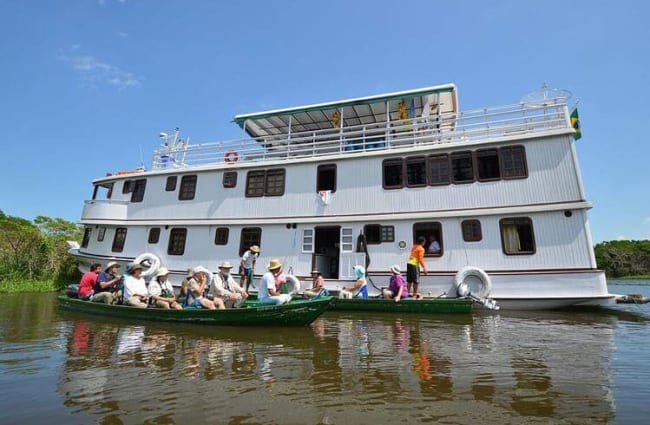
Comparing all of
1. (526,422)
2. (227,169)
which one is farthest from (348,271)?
(526,422)

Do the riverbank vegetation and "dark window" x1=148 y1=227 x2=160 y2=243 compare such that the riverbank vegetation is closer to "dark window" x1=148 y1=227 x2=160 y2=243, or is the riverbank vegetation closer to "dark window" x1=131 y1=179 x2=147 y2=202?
"dark window" x1=131 y1=179 x2=147 y2=202

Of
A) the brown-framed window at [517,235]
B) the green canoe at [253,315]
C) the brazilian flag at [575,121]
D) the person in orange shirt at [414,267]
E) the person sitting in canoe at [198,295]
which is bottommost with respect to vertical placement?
the green canoe at [253,315]

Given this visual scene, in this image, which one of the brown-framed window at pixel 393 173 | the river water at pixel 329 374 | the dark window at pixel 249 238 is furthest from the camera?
the dark window at pixel 249 238

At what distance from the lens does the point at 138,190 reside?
54.7 ft

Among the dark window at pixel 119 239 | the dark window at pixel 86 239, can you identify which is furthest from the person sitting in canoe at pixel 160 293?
the dark window at pixel 86 239

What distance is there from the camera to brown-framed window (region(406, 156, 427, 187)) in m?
12.6

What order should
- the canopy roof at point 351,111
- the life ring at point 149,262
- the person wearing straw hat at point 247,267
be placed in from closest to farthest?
the person wearing straw hat at point 247,267 → the canopy roof at point 351,111 → the life ring at point 149,262

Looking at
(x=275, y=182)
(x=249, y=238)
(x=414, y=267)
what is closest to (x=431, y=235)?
(x=414, y=267)

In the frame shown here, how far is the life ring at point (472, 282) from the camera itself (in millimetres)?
10727

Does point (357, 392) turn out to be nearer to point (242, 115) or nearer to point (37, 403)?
point (37, 403)

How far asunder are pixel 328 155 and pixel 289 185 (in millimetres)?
1972

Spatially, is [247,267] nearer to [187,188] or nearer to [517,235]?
[187,188]

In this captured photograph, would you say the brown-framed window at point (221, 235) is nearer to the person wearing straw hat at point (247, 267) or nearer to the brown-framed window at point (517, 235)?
the person wearing straw hat at point (247, 267)

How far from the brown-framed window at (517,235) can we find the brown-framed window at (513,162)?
4.77ft
